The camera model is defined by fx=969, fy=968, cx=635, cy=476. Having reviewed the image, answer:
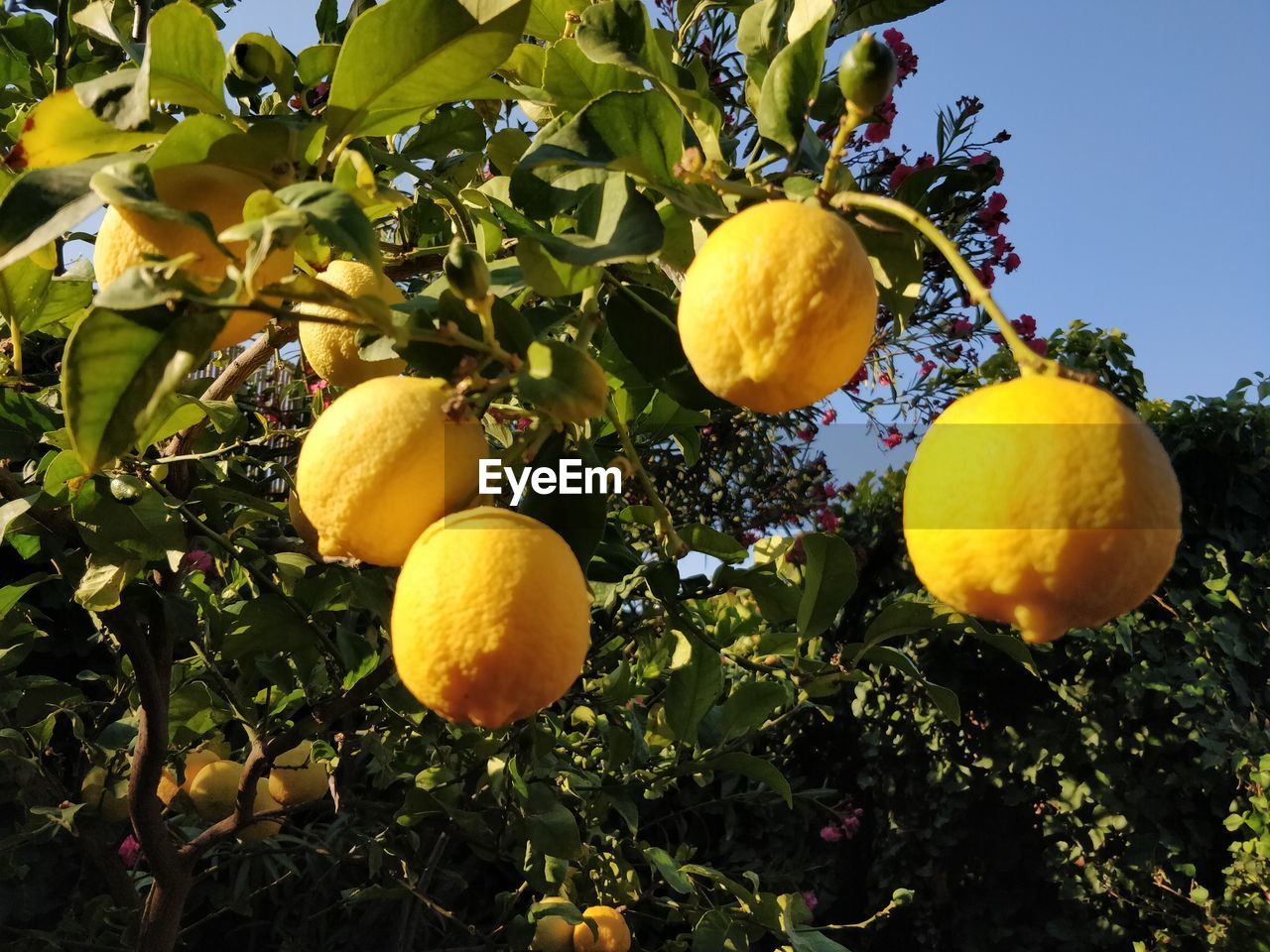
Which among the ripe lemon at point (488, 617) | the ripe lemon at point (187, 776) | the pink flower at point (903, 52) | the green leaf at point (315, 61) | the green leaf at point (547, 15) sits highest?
the pink flower at point (903, 52)

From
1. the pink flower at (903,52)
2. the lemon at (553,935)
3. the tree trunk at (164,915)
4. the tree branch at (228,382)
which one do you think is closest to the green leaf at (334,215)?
the tree branch at (228,382)

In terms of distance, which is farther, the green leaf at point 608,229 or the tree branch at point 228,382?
the tree branch at point 228,382

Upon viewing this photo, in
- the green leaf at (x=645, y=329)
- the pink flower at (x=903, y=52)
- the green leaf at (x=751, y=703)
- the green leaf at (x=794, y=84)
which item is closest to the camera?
the green leaf at (x=794, y=84)

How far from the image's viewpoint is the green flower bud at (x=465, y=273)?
1.35ft

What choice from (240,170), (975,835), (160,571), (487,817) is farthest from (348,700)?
(975,835)

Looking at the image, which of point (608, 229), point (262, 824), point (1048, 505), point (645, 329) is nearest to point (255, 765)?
point (262, 824)

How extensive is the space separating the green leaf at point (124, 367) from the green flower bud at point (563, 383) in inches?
5.2

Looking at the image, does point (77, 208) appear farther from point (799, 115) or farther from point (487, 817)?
point (487, 817)

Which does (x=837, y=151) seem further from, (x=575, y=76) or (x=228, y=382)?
(x=228, y=382)

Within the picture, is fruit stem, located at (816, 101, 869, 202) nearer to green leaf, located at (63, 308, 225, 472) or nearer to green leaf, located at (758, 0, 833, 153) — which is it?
green leaf, located at (758, 0, 833, 153)

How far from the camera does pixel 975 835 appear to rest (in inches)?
125

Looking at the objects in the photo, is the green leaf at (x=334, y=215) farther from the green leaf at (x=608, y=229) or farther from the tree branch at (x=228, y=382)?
the tree branch at (x=228, y=382)

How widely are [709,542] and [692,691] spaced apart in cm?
39

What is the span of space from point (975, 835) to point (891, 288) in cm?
306
